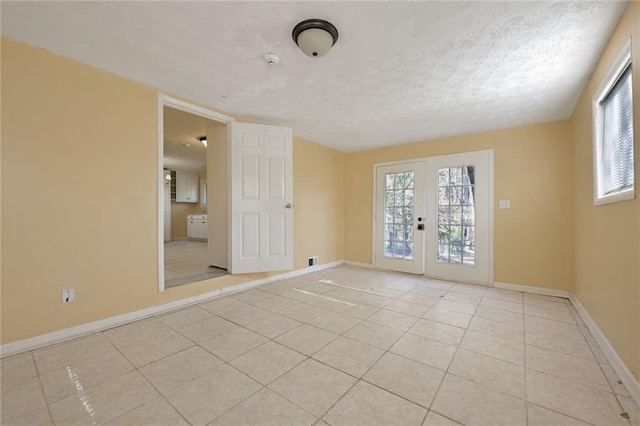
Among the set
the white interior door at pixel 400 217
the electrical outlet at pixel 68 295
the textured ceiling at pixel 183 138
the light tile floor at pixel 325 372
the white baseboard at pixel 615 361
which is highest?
the textured ceiling at pixel 183 138

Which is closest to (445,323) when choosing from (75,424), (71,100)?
(75,424)

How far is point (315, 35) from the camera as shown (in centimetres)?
179

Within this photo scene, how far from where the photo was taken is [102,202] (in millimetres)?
Answer: 2367

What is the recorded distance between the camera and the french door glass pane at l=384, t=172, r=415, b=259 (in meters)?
4.63

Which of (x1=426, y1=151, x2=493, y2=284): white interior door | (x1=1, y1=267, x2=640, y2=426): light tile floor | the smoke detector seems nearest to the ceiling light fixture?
the smoke detector

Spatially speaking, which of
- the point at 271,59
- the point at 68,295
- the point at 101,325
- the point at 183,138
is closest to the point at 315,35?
the point at 271,59

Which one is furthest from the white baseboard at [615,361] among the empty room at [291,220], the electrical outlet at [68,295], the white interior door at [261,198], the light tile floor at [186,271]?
the electrical outlet at [68,295]

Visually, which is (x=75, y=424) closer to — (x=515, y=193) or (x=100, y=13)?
(x=100, y=13)

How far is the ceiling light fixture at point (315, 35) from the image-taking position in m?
1.76

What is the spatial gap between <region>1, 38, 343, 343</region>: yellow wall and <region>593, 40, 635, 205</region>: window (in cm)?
388

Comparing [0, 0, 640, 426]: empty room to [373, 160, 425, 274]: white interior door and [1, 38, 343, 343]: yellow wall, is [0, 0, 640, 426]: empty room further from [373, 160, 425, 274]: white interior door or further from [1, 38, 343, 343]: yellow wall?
[373, 160, 425, 274]: white interior door

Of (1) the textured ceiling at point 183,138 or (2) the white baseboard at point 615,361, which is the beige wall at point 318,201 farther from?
(2) the white baseboard at point 615,361

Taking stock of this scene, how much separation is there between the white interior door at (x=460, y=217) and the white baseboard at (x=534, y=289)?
6.4 inches

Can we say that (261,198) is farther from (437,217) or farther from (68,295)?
(437,217)
